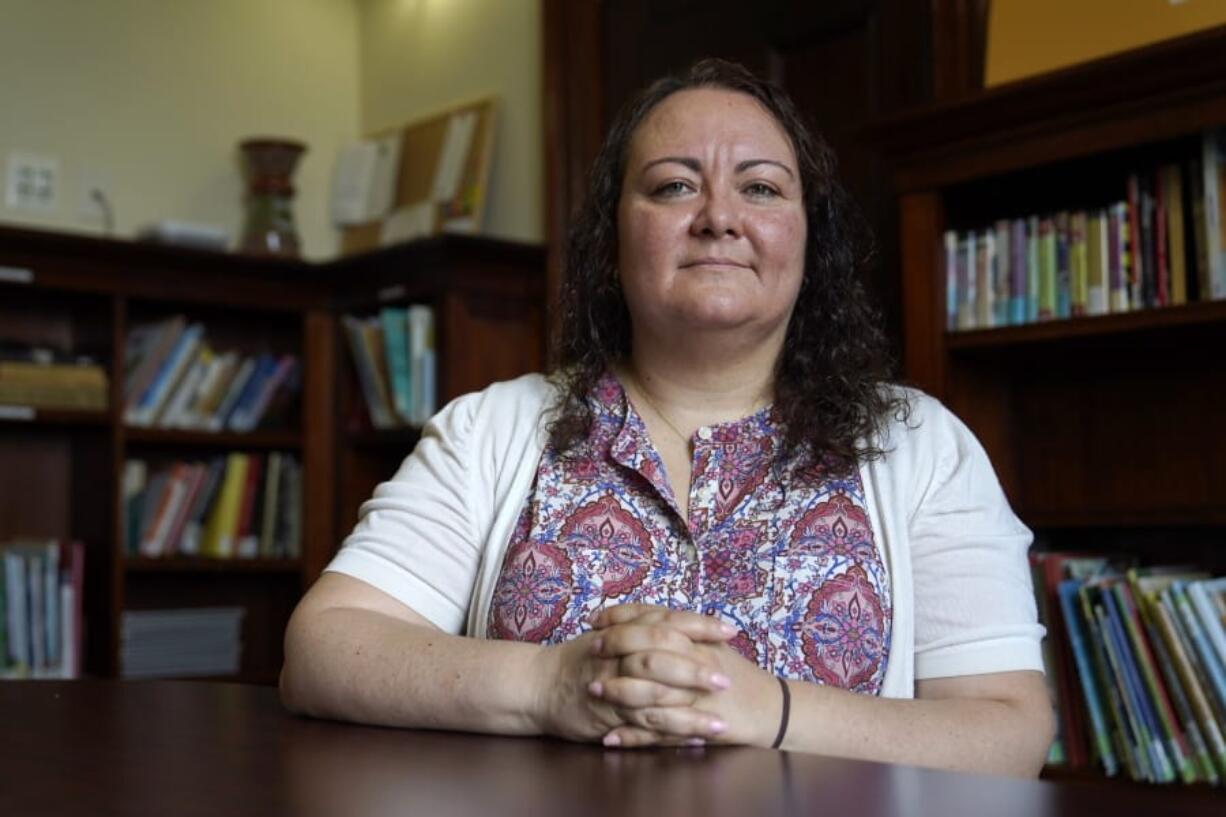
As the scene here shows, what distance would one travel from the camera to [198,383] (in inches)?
159

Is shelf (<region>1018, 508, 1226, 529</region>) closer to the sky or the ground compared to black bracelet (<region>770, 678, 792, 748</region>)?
closer to the sky

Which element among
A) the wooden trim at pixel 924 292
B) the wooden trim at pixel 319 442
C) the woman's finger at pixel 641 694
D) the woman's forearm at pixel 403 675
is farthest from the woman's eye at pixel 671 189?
the wooden trim at pixel 319 442

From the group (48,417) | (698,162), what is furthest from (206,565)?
(698,162)

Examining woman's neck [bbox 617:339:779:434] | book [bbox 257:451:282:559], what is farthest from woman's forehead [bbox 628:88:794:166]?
book [bbox 257:451:282:559]

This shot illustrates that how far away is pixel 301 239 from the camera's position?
4.46m

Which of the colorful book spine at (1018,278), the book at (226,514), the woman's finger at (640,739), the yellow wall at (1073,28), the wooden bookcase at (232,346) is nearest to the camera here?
the woman's finger at (640,739)

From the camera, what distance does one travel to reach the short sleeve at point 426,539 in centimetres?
156

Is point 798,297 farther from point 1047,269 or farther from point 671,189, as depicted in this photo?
point 1047,269

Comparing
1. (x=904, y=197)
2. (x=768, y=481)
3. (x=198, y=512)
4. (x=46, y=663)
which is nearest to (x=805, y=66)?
(x=904, y=197)

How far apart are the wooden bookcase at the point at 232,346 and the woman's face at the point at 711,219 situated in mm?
1897

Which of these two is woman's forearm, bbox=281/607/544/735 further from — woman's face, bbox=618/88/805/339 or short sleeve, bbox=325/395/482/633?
woman's face, bbox=618/88/805/339

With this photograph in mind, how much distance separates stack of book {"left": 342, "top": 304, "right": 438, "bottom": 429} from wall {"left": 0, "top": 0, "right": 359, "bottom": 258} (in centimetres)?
70

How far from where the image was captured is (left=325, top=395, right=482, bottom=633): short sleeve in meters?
1.56

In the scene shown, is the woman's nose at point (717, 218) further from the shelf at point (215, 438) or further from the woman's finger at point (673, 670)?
the shelf at point (215, 438)
